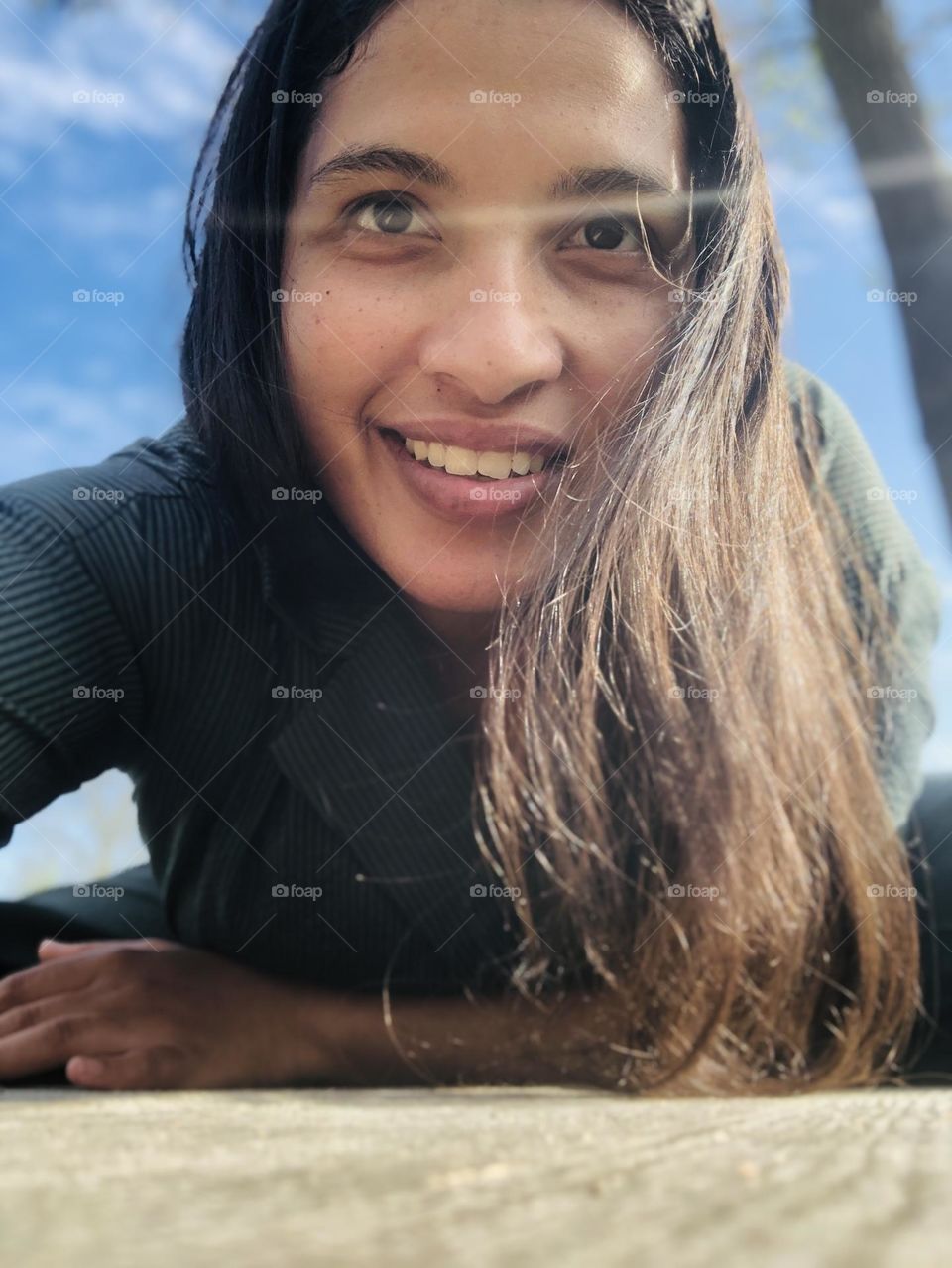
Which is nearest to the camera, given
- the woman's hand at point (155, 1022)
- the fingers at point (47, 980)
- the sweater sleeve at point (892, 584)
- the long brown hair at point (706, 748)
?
the long brown hair at point (706, 748)

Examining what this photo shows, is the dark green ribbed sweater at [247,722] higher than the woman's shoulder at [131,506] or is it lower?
lower

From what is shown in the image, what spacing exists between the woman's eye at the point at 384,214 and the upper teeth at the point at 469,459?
24 cm

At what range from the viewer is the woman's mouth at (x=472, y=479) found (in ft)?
4.39

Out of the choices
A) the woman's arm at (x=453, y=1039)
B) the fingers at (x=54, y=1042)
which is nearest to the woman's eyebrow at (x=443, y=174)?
the woman's arm at (x=453, y=1039)

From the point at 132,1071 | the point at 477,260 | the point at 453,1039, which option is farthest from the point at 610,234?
the point at 132,1071

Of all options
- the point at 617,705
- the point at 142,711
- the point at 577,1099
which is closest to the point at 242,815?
the point at 142,711

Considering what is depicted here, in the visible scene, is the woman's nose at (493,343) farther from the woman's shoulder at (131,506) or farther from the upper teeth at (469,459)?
the woman's shoulder at (131,506)

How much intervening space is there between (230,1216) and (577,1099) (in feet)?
1.83

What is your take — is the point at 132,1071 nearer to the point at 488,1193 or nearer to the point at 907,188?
the point at 488,1193

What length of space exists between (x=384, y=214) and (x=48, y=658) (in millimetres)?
618

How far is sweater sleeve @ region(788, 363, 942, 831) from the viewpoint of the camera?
145 centimetres

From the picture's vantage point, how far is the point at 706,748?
3.46ft

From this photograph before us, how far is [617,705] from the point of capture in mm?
1128

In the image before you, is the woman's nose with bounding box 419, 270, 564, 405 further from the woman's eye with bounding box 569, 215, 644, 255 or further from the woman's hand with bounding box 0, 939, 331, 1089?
the woman's hand with bounding box 0, 939, 331, 1089
